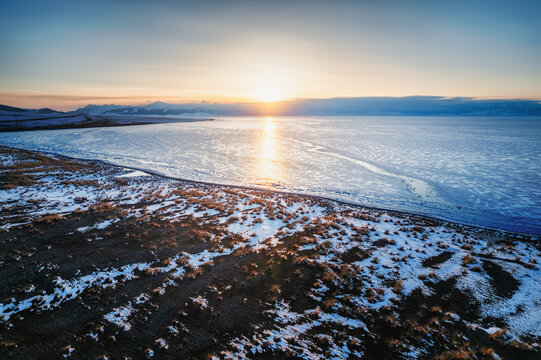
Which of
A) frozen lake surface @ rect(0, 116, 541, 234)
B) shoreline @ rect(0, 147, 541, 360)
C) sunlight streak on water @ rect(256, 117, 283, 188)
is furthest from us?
sunlight streak on water @ rect(256, 117, 283, 188)

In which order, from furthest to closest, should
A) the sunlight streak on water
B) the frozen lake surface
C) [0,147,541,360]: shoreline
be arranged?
the sunlight streak on water
the frozen lake surface
[0,147,541,360]: shoreline

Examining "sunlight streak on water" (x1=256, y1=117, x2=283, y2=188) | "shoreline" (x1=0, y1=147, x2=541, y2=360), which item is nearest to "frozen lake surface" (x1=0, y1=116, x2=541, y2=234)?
"sunlight streak on water" (x1=256, y1=117, x2=283, y2=188)

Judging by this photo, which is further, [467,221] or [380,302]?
[467,221]

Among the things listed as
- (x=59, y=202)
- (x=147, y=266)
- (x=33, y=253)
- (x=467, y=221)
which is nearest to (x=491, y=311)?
(x=467, y=221)

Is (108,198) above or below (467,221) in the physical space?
above

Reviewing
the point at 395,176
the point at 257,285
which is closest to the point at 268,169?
the point at 395,176

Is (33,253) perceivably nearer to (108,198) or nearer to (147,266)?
(147,266)

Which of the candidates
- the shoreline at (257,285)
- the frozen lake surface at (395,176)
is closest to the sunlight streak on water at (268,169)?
the frozen lake surface at (395,176)

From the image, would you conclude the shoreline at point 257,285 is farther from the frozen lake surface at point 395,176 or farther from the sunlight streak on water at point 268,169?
the sunlight streak on water at point 268,169

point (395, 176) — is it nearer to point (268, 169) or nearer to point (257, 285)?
point (268, 169)

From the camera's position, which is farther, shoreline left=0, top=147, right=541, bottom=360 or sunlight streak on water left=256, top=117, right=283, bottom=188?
sunlight streak on water left=256, top=117, right=283, bottom=188

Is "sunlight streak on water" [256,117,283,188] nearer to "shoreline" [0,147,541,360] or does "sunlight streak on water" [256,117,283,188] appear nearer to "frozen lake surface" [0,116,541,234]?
"frozen lake surface" [0,116,541,234]
